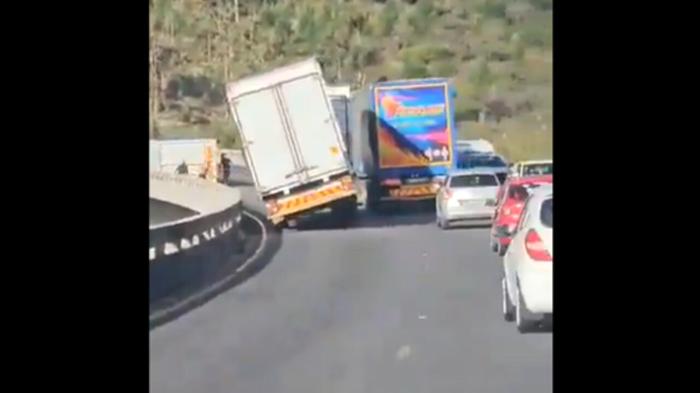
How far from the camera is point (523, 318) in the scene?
4121 millimetres

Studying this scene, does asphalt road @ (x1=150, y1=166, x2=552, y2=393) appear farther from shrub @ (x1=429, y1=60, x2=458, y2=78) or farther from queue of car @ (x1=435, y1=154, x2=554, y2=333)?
shrub @ (x1=429, y1=60, x2=458, y2=78)

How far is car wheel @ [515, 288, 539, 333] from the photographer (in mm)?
4094

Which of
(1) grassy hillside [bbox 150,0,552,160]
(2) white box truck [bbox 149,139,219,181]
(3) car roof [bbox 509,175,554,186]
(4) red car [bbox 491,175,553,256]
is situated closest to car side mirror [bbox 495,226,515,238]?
(4) red car [bbox 491,175,553,256]

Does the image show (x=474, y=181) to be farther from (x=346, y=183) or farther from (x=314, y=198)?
(x=314, y=198)

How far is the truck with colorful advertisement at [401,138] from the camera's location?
430cm

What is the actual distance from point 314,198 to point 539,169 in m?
1.02

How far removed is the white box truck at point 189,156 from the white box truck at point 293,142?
6.6 inches

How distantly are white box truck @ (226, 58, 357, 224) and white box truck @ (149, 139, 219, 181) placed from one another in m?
0.17

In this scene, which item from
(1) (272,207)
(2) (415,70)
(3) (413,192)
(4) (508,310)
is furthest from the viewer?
(3) (413,192)

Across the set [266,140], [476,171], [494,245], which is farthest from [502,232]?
[266,140]

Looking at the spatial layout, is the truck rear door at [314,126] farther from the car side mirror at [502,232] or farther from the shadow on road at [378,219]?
the car side mirror at [502,232]

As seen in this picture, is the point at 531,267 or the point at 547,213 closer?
the point at 531,267
